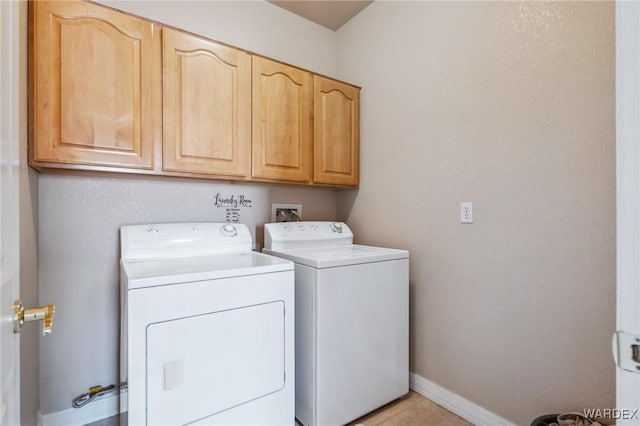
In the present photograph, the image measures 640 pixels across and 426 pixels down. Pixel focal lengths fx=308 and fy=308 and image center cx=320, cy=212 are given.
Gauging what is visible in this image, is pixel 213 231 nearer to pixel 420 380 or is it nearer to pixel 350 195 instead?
pixel 350 195

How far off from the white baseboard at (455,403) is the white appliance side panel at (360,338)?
0.43 feet

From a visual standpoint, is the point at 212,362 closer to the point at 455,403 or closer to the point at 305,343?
the point at 305,343


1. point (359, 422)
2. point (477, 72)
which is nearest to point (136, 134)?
point (477, 72)

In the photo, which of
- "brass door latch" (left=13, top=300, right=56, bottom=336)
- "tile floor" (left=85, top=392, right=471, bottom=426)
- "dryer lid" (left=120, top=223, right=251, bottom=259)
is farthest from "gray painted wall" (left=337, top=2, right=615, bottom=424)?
"brass door latch" (left=13, top=300, right=56, bottom=336)

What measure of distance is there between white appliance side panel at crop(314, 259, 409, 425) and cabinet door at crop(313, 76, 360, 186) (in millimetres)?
807

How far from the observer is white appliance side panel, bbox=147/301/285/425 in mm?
1178

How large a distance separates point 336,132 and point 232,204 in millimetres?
927

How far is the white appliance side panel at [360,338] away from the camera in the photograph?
1572 mm

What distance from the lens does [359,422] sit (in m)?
1.72

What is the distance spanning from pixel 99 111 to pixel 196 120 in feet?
1.45

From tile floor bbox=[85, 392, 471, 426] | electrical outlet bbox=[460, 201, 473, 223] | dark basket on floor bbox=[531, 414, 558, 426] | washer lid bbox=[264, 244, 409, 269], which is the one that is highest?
electrical outlet bbox=[460, 201, 473, 223]

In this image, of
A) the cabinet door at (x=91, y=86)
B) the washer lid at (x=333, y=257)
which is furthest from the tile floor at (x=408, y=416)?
the cabinet door at (x=91, y=86)

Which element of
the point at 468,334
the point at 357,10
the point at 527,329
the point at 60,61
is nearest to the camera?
the point at 60,61

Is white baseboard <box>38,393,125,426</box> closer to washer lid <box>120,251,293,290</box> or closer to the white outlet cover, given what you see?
washer lid <box>120,251,293,290</box>
